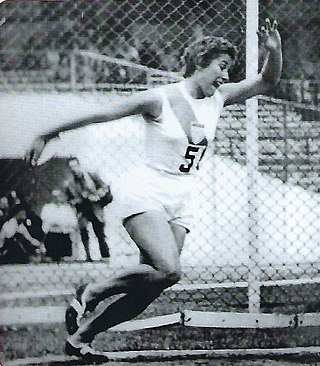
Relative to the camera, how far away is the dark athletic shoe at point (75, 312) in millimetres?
→ 1949

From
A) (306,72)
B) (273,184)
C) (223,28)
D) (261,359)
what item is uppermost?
(223,28)

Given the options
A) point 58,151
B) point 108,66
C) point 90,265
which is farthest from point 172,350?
point 108,66

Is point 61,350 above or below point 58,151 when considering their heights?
below

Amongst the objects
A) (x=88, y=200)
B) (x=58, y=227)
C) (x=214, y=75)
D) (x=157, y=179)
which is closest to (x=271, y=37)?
(x=214, y=75)

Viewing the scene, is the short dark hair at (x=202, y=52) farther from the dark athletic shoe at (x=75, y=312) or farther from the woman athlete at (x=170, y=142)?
the dark athletic shoe at (x=75, y=312)

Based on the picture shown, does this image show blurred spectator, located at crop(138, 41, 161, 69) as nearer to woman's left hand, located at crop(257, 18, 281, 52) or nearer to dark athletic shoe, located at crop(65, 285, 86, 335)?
woman's left hand, located at crop(257, 18, 281, 52)

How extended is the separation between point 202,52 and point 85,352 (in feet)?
2.92

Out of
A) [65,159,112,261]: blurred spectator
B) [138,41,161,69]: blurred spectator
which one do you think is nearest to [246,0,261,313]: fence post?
[138,41,161,69]: blurred spectator

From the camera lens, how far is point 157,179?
1900 mm

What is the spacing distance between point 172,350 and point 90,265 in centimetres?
33

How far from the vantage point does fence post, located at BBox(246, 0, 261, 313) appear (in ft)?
6.27

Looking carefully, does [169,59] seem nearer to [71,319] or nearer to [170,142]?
[170,142]

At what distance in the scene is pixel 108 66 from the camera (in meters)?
1.90

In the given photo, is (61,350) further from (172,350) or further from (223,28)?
(223,28)
